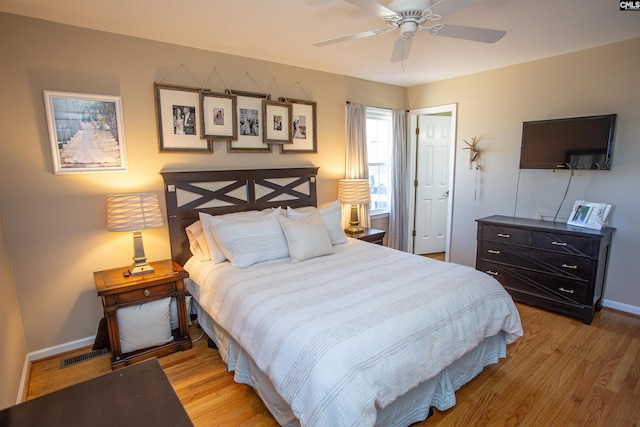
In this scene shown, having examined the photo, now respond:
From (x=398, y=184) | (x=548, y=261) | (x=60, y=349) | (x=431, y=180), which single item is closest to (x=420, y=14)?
(x=548, y=261)

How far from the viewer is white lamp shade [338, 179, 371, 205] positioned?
399 centimetres

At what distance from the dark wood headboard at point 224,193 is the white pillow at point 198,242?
0.37ft

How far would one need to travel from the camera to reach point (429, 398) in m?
1.97

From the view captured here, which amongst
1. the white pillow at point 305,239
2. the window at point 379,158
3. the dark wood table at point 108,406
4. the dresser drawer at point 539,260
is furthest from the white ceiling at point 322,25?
the dark wood table at point 108,406

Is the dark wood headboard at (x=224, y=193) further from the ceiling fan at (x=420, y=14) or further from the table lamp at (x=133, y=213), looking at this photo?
the ceiling fan at (x=420, y=14)

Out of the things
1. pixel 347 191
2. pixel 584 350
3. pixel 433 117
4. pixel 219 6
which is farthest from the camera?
pixel 433 117

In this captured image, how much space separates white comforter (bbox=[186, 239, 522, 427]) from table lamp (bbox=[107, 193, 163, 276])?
534mm

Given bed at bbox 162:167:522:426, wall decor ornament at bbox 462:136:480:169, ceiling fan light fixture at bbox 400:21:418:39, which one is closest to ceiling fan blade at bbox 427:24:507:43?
ceiling fan light fixture at bbox 400:21:418:39

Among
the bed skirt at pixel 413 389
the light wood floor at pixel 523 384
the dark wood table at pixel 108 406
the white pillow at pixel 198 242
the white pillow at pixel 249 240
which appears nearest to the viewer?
the dark wood table at pixel 108 406

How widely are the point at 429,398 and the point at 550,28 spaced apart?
9.56ft

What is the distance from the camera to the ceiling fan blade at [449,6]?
1718 mm

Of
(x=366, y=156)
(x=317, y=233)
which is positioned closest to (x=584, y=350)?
(x=317, y=233)

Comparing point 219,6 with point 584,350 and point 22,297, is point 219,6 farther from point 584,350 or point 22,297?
point 584,350

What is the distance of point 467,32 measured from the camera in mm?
2107
